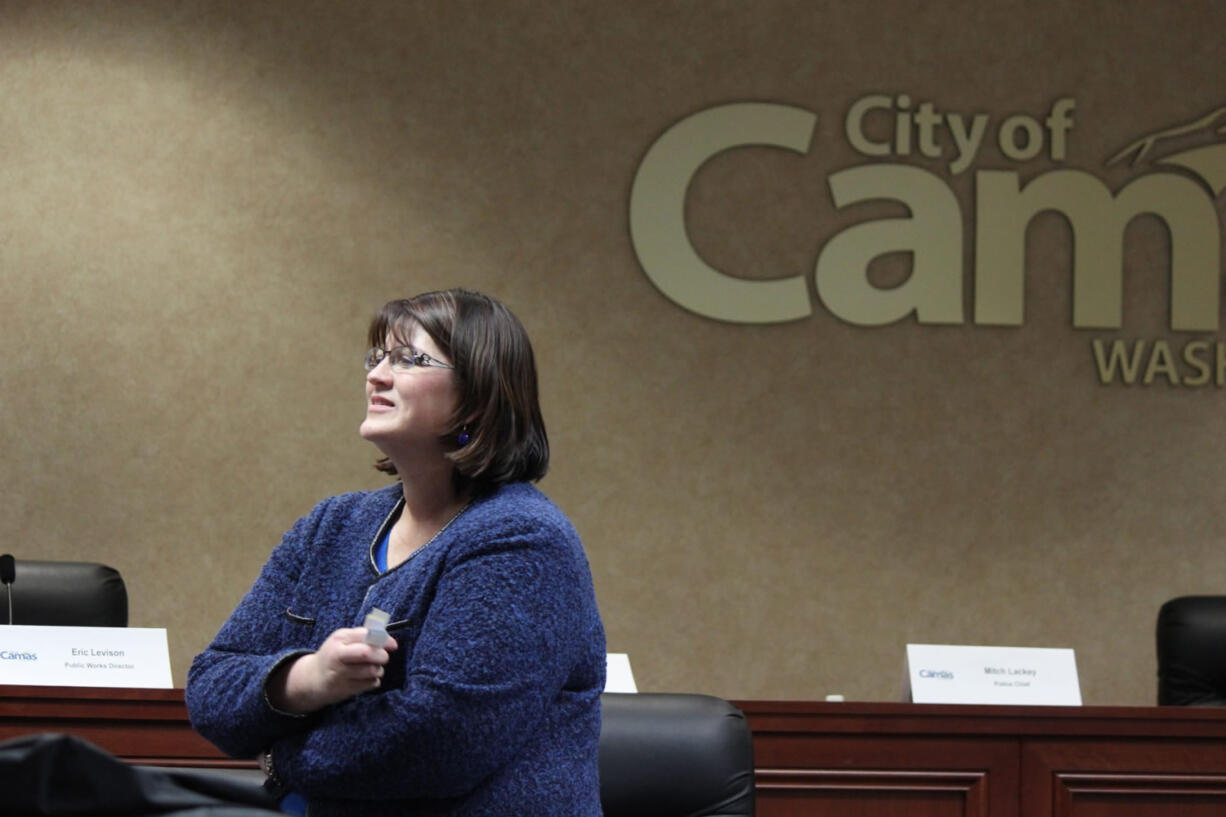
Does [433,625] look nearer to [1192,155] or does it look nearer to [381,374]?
[381,374]

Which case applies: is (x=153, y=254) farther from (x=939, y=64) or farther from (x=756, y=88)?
(x=939, y=64)

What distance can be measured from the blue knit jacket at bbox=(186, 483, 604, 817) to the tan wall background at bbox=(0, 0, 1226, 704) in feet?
10.3

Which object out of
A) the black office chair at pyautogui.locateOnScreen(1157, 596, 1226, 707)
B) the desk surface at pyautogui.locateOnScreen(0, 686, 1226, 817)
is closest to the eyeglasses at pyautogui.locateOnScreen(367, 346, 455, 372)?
the desk surface at pyautogui.locateOnScreen(0, 686, 1226, 817)

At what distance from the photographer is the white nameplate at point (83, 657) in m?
3.22

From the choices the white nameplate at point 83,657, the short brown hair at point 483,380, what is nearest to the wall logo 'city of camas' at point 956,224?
the white nameplate at point 83,657

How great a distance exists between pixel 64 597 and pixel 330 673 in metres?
2.21

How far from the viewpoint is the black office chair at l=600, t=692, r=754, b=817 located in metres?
2.37

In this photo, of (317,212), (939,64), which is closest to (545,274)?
(317,212)

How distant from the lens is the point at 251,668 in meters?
1.88

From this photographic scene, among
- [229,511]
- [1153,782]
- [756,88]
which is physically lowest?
[1153,782]

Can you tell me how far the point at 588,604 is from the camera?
1905 mm

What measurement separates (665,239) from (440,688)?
3.53 metres

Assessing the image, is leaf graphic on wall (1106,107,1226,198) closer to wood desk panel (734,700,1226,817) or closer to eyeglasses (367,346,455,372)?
A: wood desk panel (734,700,1226,817)

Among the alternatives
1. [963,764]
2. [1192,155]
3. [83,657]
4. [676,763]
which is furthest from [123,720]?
[1192,155]
